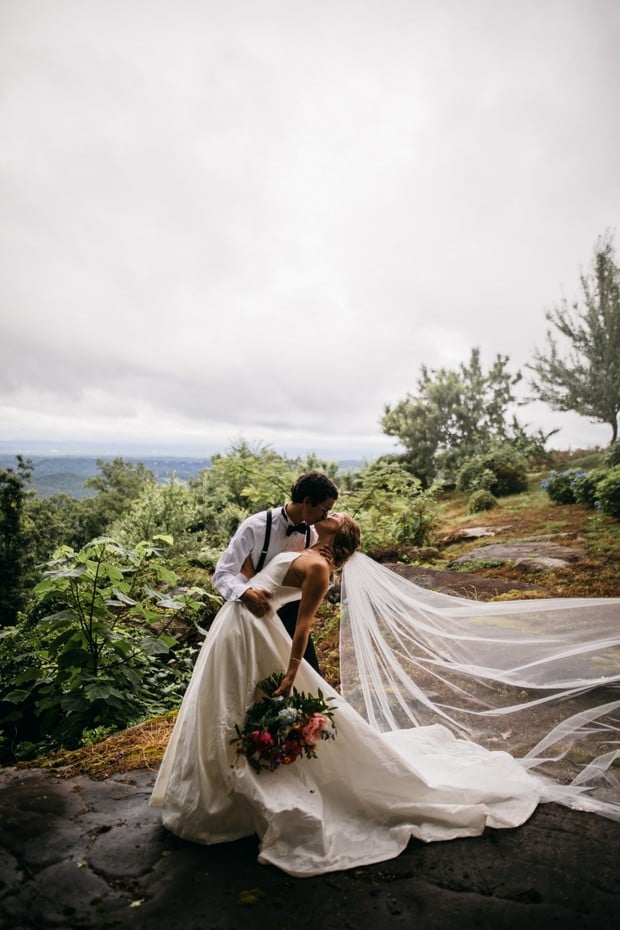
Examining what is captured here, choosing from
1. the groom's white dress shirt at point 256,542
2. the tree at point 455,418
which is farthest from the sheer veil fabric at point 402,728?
the tree at point 455,418

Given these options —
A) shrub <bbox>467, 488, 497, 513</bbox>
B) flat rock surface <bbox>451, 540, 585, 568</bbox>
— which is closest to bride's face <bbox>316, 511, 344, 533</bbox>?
flat rock surface <bbox>451, 540, 585, 568</bbox>

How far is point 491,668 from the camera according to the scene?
3.16 metres

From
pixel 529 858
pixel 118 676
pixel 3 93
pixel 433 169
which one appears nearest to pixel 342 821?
pixel 529 858

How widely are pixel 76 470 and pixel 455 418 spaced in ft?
304

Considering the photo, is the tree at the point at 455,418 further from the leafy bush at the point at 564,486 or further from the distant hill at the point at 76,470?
the distant hill at the point at 76,470

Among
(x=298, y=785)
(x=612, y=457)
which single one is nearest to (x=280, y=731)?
(x=298, y=785)

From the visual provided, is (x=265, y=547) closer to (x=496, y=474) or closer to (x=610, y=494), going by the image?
(x=610, y=494)

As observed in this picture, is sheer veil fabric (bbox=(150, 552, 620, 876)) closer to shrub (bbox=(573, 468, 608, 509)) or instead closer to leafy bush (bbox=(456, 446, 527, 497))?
shrub (bbox=(573, 468, 608, 509))

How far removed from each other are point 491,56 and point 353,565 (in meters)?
15.5

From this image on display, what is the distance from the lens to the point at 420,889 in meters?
1.79

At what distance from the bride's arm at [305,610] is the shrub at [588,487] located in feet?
34.6

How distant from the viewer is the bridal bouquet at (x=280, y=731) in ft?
7.06

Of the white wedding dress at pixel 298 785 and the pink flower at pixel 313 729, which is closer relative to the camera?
the white wedding dress at pixel 298 785

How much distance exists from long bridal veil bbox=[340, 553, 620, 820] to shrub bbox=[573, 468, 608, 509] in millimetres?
8843
